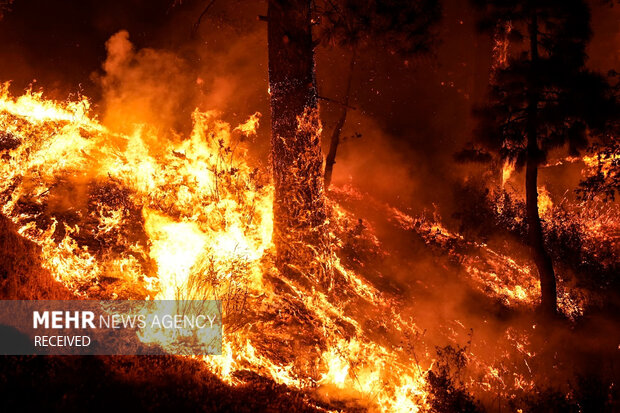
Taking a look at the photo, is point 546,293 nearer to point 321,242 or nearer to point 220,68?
point 321,242

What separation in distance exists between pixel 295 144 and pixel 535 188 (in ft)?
16.1

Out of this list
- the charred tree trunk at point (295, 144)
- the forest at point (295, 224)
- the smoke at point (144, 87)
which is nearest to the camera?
the forest at point (295, 224)

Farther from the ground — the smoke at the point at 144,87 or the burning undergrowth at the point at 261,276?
the smoke at the point at 144,87

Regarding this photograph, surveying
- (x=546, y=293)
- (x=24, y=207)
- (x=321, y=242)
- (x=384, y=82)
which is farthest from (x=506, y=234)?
(x=24, y=207)

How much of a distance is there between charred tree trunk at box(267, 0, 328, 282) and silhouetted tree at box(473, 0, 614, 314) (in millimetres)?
3604

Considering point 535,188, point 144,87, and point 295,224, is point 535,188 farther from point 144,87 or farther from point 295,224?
point 144,87

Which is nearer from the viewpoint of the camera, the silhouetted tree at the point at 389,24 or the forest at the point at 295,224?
the forest at the point at 295,224

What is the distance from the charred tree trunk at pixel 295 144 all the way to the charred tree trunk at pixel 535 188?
13.3 feet

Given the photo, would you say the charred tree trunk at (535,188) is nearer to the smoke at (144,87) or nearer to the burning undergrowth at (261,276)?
the burning undergrowth at (261,276)

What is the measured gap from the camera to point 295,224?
23.5 feet

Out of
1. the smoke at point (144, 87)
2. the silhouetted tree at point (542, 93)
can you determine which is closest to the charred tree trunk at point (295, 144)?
the silhouetted tree at point (542, 93)

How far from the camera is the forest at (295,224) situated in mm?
5426

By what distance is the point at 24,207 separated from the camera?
6809 mm

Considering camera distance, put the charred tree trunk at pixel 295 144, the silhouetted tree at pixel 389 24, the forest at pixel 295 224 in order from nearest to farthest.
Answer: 1. the forest at pixel 295 224
2. the charred tree trunk at pixel 295 144
3. the silhouetted tree at pixel 389 24
